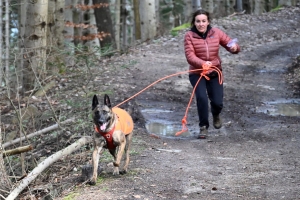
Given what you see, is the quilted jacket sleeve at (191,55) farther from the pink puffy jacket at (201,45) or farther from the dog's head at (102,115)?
the dog's head at (102,115)

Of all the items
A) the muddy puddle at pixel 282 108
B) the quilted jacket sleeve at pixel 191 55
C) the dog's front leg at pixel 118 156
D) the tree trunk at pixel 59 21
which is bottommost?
the muddy puddle at pixel 282 108

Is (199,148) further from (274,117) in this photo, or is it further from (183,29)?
(183,29)

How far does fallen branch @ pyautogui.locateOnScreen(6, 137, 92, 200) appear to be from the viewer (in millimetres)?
Result: 6552

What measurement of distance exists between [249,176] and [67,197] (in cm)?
230

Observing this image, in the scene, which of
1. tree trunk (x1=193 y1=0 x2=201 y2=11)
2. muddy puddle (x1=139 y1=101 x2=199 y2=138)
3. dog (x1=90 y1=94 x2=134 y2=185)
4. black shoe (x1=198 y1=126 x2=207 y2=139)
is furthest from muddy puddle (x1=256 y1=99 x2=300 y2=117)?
tree trunk (x1=193 y1=0 x2=201 y2=11)

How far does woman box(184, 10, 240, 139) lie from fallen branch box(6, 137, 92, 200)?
2145 millimetres

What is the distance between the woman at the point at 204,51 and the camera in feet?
29.3

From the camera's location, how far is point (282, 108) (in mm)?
12203

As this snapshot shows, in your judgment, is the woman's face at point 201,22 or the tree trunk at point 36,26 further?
the tree trunk at point 36,26

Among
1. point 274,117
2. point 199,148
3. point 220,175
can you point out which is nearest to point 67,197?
point 220,175

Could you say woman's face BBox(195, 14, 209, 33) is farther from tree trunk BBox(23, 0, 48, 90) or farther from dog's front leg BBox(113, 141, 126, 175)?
tree trunk BBox(23, 0, 48, 90)

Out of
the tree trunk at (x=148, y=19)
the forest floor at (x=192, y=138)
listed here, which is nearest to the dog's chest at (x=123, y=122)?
the forest floor at (x=192, y=138)

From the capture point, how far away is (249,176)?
673 centimetres

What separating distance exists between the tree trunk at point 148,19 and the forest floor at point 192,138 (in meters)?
2.49
